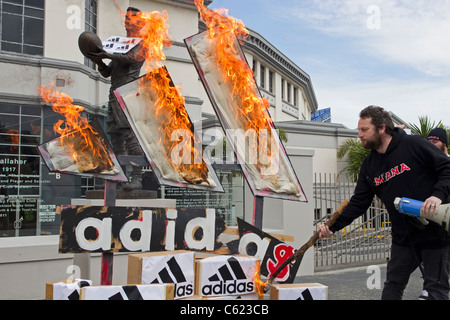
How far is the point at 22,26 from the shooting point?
14.7 m

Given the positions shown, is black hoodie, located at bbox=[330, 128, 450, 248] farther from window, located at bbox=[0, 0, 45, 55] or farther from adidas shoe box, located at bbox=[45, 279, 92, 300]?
window, located at bbox=[0, 0, 45, 55]

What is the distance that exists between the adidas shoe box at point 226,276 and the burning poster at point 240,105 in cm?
114

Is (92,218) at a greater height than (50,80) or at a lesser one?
lesser

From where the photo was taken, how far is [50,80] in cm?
1534

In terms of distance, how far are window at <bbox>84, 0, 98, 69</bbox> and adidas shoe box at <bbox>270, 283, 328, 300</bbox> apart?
48.2 ft

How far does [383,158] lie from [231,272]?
1.70m

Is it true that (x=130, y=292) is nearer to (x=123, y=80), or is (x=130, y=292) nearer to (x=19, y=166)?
(x=123, y=80)

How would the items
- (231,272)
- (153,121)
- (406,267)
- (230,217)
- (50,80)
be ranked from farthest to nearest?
(50,80) < (230,217) < (153,121) < (231,272) < (406,267)

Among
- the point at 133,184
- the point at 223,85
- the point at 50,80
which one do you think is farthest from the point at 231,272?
the point at 50,80

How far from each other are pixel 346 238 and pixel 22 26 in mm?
12587

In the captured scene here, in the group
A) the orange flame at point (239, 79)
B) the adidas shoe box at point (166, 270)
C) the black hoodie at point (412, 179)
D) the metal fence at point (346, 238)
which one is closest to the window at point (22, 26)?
the metal fence at point (346, 238)

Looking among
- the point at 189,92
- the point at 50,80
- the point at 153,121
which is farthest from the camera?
the point at 189,92
